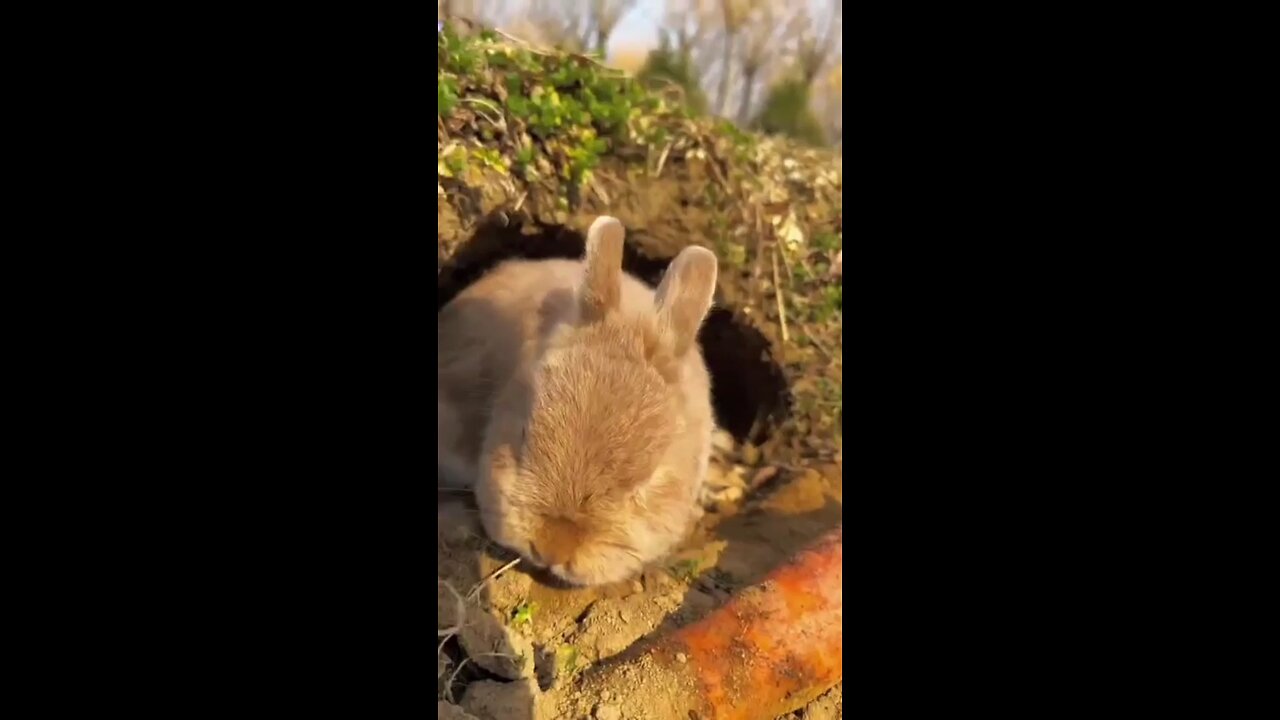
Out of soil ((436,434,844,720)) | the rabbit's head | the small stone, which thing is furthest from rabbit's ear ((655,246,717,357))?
the small stone

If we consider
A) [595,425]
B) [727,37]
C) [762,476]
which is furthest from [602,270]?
[727,37]

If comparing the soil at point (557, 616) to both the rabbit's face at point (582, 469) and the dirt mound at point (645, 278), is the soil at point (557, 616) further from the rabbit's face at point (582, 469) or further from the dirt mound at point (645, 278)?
the rabbit's face at point (582, 469)

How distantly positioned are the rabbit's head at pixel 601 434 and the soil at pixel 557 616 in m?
0.12

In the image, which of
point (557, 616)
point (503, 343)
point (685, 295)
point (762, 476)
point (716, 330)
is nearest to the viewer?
point (557, 616)

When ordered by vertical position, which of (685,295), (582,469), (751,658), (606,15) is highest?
(606,15)

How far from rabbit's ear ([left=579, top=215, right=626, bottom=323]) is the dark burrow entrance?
1123mm

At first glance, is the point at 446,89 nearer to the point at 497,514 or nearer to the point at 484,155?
the point at 484,155

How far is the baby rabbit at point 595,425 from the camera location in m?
2.55

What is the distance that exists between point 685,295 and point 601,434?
0.67 m

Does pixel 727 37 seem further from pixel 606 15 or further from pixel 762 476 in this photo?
pixel 762 476

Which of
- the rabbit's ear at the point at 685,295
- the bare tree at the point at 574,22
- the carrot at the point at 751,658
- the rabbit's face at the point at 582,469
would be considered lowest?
the carrot at the point at 751,658

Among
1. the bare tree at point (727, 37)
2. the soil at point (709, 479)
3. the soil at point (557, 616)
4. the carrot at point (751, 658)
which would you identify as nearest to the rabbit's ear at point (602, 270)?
the soil at point (709, 479)

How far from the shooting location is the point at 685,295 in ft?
9.54

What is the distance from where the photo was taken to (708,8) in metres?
4.18
